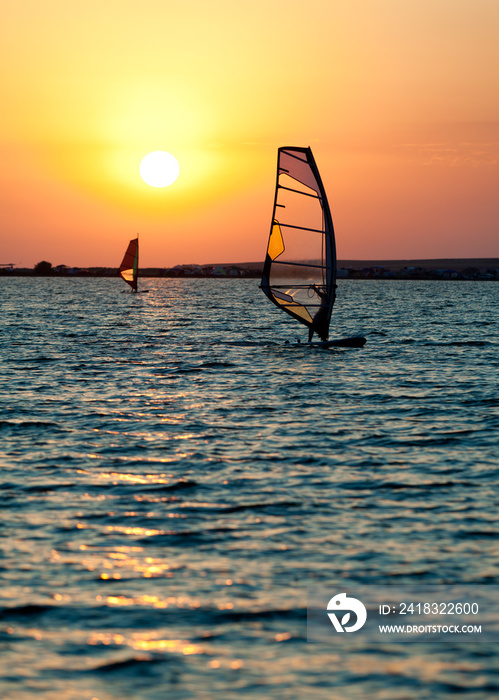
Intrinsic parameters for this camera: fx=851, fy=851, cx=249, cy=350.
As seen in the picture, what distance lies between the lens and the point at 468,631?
23.6 feet

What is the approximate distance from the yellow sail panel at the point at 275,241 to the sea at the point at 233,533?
1034 cm

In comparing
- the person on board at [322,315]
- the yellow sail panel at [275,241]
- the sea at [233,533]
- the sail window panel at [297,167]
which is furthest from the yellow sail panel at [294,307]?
the sea at [233,533]

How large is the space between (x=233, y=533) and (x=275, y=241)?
2266cm

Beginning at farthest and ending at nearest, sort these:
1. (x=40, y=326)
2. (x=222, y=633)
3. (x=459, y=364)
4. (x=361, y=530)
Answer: (x=40, y=326)
(x=459, y=364)
(x=361, y=530)
(x=222, y=633)

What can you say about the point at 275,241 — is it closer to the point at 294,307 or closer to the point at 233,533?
the point at 294,307

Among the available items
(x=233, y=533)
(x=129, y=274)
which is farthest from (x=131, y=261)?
(x=233, y=533)

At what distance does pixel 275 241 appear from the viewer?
1233 inches

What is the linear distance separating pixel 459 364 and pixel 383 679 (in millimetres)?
23156

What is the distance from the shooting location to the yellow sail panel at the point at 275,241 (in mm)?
31281

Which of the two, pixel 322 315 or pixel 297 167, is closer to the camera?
pixel 297 167

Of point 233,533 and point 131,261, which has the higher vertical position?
point 131,261

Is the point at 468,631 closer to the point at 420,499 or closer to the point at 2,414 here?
the point at 420,499

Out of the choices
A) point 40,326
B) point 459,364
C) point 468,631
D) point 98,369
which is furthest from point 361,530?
point 40,326

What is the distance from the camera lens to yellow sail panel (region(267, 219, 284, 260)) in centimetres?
3128
